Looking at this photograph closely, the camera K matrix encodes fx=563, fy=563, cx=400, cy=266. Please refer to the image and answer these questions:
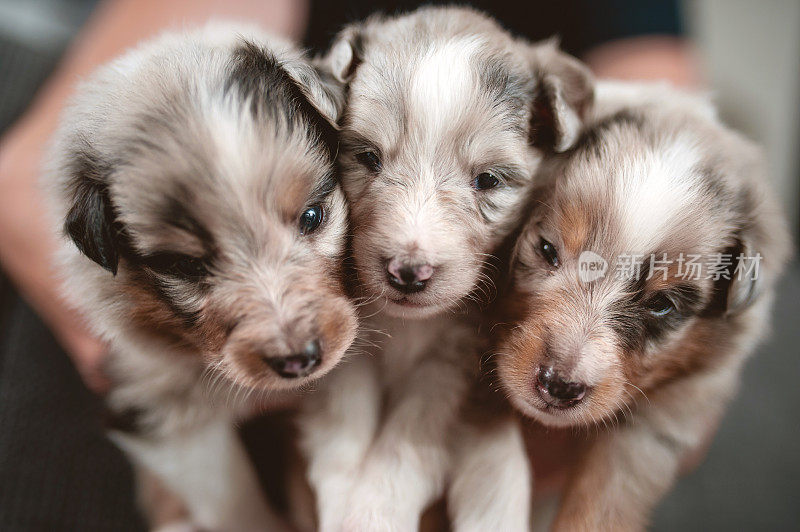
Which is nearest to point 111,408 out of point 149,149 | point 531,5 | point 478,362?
point 149,149

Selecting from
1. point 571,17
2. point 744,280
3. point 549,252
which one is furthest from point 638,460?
point 571,17

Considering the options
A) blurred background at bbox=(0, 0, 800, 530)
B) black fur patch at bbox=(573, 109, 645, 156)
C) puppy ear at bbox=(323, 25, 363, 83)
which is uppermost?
puppy ear at bbox=(323, 25, 363, 83)

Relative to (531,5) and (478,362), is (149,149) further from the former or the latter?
(531,5)

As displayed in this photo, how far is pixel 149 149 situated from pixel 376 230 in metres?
0.69

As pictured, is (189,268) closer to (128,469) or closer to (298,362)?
(298,362)

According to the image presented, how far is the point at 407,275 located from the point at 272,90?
2.42 feet

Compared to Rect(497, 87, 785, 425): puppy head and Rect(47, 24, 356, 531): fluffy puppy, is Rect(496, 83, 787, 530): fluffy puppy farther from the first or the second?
Rect(47, 24, 356, 531): fluffy puppy

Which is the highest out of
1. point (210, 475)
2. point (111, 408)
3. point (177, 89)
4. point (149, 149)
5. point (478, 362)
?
point (177, 89)

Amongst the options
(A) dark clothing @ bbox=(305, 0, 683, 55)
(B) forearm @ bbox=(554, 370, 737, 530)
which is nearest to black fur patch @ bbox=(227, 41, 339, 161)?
(B) forearm @ bbox=(554, 370, 737, 530)

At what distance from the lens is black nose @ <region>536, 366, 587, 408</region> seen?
1.59m

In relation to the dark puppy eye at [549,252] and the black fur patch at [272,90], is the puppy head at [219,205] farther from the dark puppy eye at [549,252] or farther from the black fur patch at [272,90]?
the dark puppy eye at [549,252]

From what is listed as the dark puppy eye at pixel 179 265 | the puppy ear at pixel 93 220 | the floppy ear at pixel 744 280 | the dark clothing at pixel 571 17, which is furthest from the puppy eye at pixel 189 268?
the dark clothing at pixel 571 17

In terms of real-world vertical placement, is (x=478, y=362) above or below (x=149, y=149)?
below

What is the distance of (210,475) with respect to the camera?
223 centimetres
